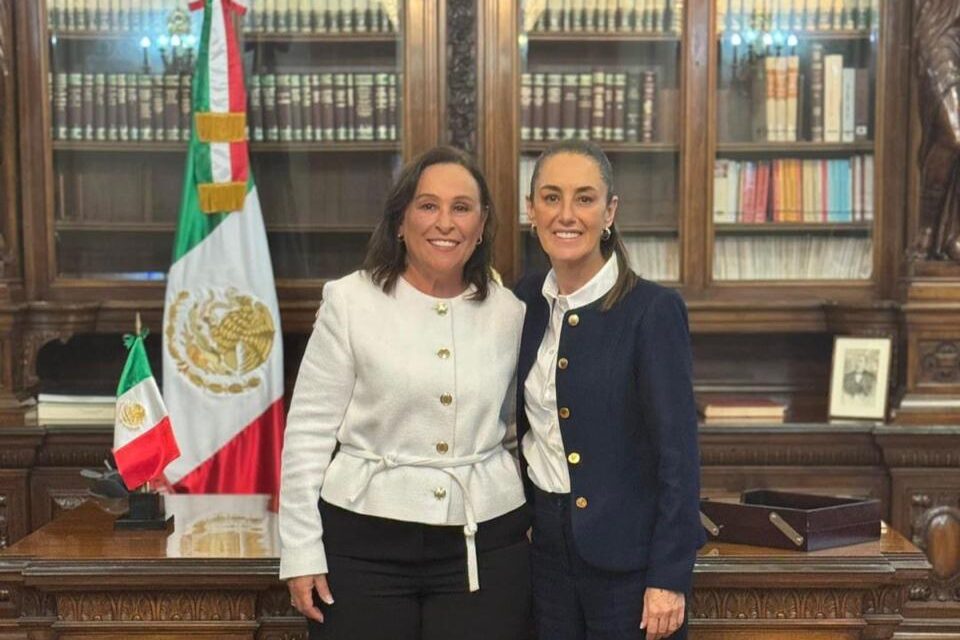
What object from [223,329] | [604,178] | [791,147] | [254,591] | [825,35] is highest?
[825,35]

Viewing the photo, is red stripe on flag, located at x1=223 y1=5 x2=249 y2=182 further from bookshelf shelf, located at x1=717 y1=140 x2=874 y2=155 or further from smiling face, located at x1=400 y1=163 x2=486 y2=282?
smiling face, located at x1=400 y1=163 x2=486 y2=282

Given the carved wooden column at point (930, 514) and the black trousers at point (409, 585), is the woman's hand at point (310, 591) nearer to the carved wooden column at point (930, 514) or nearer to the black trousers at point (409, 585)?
the black trousers at point (409, 585)

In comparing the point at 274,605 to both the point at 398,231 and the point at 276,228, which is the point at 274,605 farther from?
the point at 276,228

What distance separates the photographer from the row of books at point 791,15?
12.9 ft

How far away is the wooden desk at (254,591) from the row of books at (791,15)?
2291mm

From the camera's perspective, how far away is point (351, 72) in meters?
3.98

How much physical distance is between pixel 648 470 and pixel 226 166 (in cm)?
225

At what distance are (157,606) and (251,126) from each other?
2230mm

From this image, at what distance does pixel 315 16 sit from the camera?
398cm

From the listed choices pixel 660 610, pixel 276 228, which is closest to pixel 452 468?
pixel 660 610

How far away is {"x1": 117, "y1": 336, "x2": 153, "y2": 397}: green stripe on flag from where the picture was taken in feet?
7.79

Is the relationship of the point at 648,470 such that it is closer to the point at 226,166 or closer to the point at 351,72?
the point at 226,166

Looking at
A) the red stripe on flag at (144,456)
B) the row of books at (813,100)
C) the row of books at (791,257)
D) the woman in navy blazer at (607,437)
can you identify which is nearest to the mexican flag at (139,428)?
the red stripe on flag at (144,456)

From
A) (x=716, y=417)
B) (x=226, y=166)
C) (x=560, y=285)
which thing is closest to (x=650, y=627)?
(x=560, y=285)
